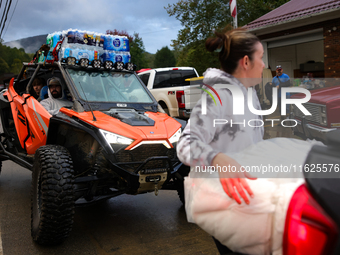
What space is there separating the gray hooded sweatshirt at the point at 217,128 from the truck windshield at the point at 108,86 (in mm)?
3336

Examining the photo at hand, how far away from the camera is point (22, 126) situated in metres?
5.50

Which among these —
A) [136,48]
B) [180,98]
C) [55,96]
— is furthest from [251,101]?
[136,48]

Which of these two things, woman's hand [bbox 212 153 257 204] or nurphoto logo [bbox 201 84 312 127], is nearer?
woman's hand [bbox 212 153 257 204]

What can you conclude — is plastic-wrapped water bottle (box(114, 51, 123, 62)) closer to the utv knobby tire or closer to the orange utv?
the orange utv

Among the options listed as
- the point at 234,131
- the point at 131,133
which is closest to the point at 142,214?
the point at 131,133

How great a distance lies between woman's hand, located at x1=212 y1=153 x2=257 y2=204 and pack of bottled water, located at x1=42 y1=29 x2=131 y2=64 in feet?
14.0

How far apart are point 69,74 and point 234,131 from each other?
12.6 ft

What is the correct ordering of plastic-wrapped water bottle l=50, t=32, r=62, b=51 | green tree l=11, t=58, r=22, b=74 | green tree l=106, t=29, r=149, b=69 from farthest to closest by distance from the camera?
green tree l=11, t=58, r=22, b=74, green tree l=106, t=29, r=149, b=69, plastic-wrapped water bottle l=50, t=32, r=62, b=51

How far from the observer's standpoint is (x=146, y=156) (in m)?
3.90

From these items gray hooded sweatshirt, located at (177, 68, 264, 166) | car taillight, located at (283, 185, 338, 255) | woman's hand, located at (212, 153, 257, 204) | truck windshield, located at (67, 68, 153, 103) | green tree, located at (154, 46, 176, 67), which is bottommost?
car taillight, located at (283, 185, 338, 255)

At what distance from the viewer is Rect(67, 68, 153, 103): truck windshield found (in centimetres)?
492

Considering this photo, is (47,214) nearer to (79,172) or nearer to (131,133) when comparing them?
(79,172)

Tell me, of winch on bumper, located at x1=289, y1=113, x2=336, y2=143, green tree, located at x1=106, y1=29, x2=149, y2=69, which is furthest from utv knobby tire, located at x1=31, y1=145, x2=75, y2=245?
green tree, located at x1=106, y1=29, x2=149, y2=69

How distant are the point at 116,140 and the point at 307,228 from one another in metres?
2.94
